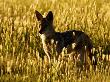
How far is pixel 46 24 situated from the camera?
21.8ft

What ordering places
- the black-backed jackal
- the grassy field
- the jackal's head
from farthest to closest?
the jackal's head → the black-backed jackal → the grassy field

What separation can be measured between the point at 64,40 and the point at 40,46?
2.62ft

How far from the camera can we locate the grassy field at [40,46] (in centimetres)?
548

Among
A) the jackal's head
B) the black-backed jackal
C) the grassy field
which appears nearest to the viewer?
the grassy field

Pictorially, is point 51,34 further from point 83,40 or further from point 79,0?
point 79,0

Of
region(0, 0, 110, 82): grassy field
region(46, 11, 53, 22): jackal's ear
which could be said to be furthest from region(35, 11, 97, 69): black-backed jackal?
region(0, 0, 110, 82): grassy field

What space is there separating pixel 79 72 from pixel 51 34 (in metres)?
1.11

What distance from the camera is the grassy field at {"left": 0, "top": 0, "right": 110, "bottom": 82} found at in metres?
5.48

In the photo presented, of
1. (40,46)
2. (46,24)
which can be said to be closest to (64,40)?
(46,24)

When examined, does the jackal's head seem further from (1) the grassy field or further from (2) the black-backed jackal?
(1) the grassy field

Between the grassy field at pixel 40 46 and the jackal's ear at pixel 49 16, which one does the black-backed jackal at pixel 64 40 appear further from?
the grassy field at pixel 40 46

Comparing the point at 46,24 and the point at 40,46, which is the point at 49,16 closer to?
the point at 46,24

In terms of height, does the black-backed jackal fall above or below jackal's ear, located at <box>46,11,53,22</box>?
below

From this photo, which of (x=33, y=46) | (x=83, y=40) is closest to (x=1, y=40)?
(x=33, y=46)
